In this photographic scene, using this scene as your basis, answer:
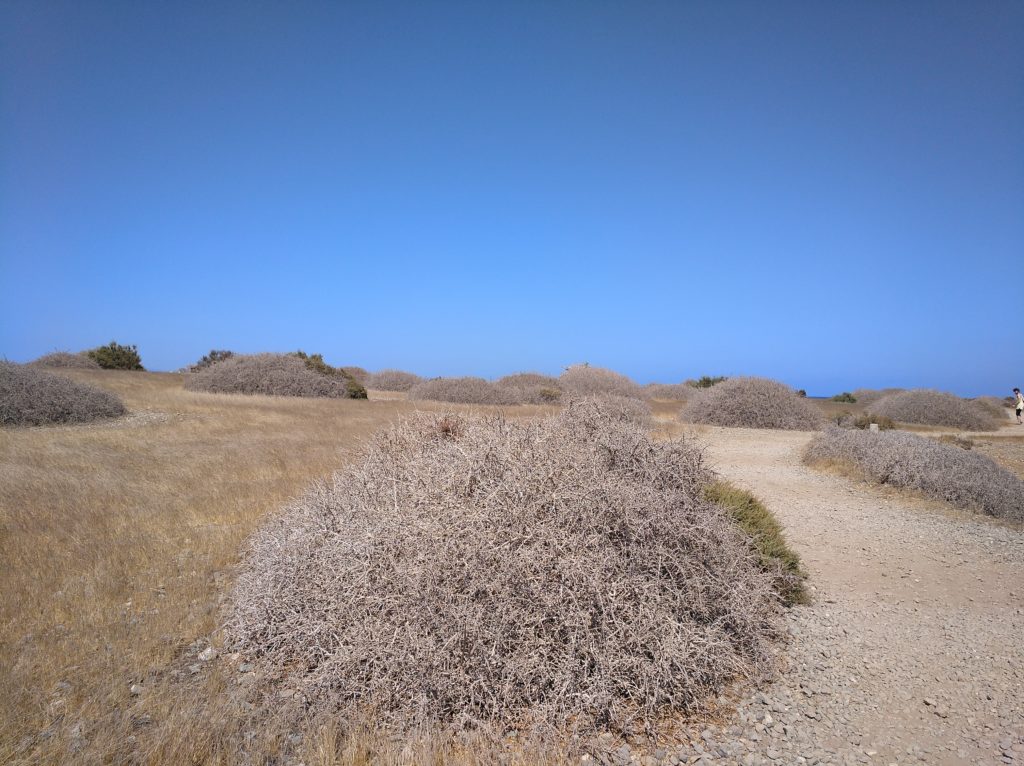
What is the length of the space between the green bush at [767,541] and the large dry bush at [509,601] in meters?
0.74

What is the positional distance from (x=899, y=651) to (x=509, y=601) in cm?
343

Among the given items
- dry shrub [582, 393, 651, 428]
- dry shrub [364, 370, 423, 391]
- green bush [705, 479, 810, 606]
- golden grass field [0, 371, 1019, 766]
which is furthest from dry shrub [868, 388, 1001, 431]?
dry shrub [364, 370, 423, 391]

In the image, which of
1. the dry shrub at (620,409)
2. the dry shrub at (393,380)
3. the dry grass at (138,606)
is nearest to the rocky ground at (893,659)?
the dry grass at (138,606)

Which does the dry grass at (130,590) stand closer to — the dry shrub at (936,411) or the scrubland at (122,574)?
the scrubland at (122,574)

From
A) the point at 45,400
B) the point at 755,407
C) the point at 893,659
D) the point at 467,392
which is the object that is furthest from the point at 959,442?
the point at 45,400

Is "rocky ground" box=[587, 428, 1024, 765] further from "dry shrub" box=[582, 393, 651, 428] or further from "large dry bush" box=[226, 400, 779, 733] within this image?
"dry shrub" box=[582, 393, 651, 428]

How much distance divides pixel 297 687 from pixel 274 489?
5.23 m

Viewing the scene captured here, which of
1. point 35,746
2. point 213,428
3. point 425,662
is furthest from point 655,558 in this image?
point 213,428

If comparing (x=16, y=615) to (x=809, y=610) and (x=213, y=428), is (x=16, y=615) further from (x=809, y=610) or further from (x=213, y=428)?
(x=213, y=428)

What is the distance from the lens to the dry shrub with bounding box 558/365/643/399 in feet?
93.6

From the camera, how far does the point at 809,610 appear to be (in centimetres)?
516

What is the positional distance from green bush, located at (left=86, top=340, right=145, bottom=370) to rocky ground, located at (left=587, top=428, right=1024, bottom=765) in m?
33.0

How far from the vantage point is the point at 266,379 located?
2302cm

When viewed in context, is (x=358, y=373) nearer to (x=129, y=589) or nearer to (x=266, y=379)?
(x=266, y=379)
